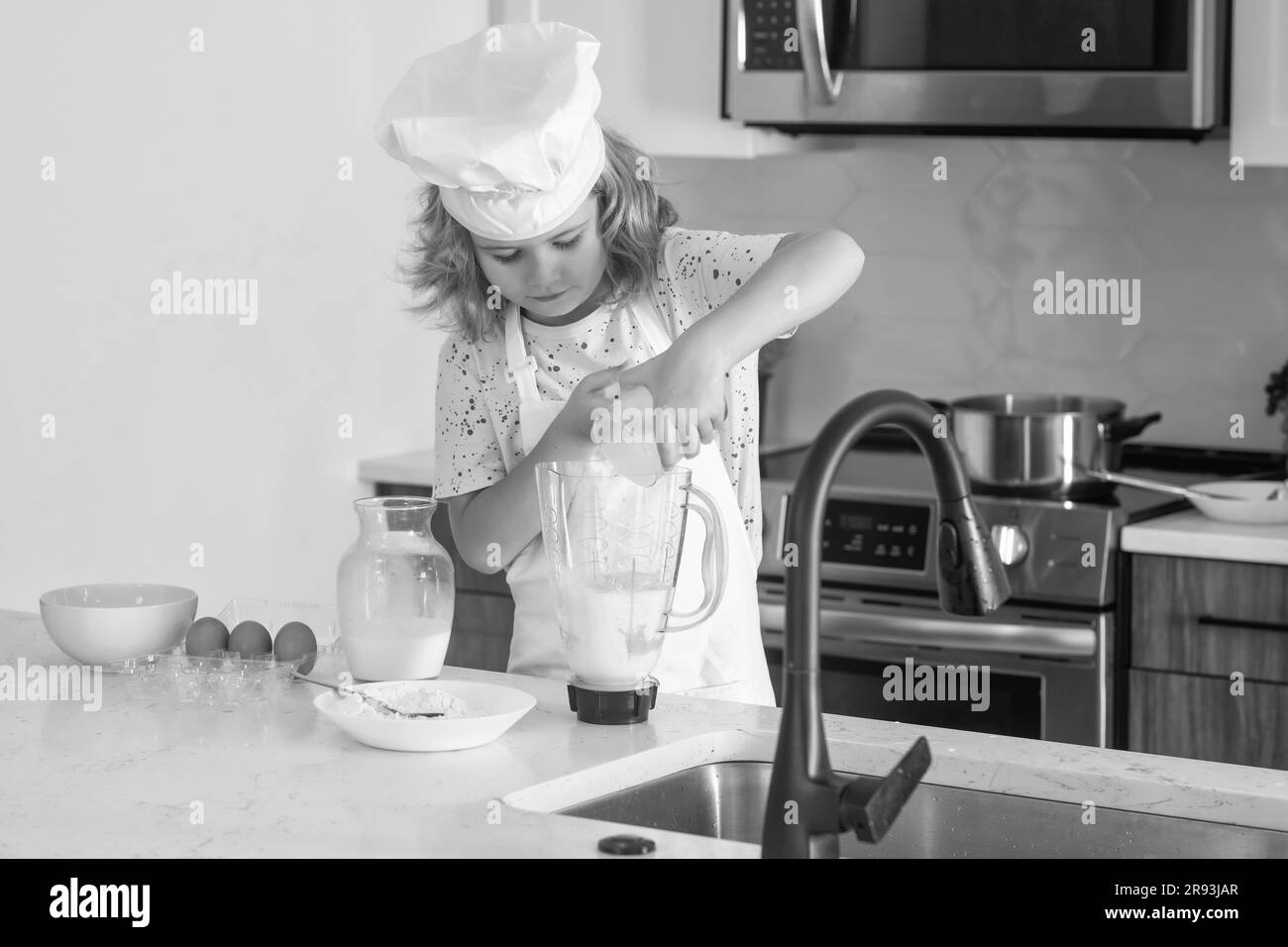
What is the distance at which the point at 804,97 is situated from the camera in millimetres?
2693

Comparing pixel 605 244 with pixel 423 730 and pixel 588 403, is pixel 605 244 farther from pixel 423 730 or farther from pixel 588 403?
pixel 423 730

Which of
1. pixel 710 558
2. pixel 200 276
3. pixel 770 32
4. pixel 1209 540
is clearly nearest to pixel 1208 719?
pixel 1209 540

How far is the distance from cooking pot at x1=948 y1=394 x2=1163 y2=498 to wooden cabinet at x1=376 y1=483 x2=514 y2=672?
869mm

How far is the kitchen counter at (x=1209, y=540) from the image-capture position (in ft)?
7.22

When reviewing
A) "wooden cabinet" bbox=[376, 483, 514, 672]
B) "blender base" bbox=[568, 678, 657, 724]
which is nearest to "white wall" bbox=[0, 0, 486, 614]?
"wooden cabinet" bbox=[376, 483, 514, 672]

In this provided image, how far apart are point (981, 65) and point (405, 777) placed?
1.81 meters

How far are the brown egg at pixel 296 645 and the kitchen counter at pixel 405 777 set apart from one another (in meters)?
0.08

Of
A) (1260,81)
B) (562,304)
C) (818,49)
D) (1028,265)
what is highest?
(818,49)

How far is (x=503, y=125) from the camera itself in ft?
4.93

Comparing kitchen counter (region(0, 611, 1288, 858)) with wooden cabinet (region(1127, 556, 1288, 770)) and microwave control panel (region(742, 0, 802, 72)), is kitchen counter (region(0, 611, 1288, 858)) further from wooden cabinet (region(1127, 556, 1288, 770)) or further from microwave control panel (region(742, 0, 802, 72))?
microwave control panel (region(742, 0, 802, 72))

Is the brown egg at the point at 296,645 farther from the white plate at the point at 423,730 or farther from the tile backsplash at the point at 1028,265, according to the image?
the tile backsplash at the point at 1028,265
